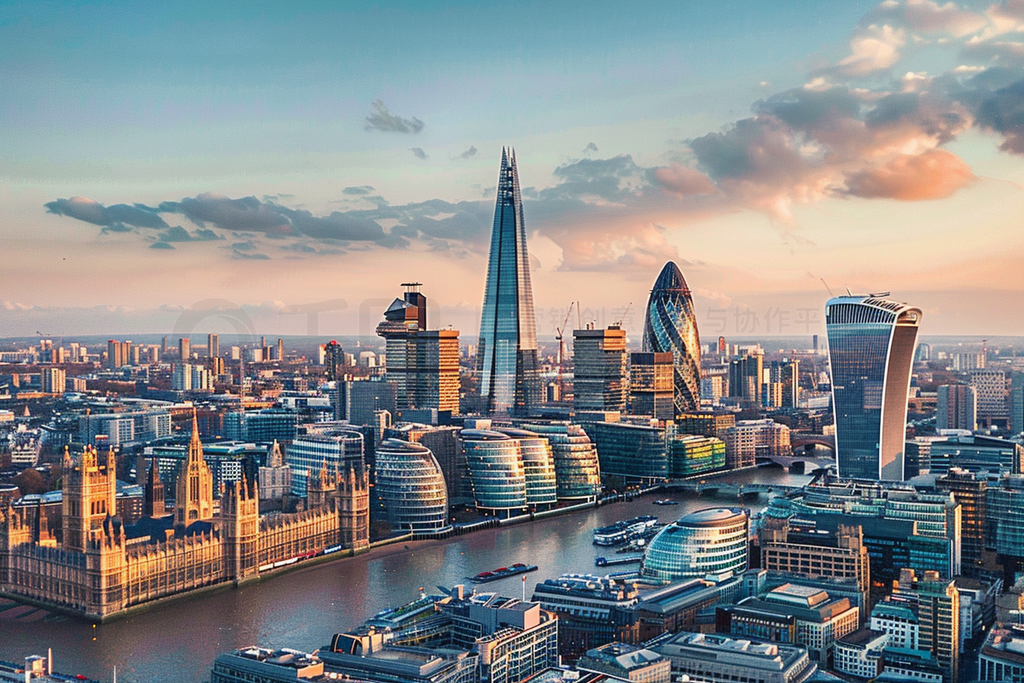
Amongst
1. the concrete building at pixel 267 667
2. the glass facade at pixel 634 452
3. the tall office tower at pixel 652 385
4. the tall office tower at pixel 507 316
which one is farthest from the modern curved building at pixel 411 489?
the tall office tower at pixel 652 385

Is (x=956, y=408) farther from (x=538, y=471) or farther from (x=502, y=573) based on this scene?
(x=502, y=573)

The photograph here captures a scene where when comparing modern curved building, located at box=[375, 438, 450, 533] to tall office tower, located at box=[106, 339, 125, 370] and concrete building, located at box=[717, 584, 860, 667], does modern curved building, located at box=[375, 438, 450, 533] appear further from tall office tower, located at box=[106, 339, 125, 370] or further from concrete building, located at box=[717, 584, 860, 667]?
tall office tower, located at box=[106, 339, 125, 370]

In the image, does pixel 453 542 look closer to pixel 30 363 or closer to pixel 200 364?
pixel 200 364

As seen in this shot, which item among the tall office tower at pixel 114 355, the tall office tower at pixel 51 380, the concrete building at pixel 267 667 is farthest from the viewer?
the tall office tower at pixel 114 355

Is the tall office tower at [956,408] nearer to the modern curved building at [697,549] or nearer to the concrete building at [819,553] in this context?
the concrete building at [819,553]

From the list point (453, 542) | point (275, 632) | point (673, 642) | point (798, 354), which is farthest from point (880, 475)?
point (798, 354)

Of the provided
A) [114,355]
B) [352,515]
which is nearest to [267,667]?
[352,515]
